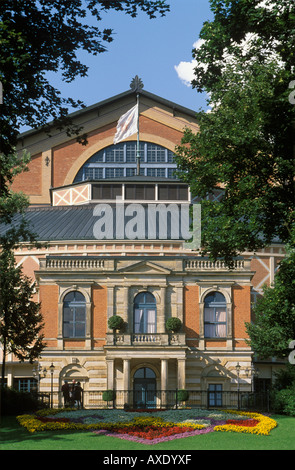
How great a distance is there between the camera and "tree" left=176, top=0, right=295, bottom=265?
29734 mm

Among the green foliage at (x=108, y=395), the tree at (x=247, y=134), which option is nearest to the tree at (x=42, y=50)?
the tree at (x=247, y=134)

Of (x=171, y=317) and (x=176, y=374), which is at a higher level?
(x=171, y=317)

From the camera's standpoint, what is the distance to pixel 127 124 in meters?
48.3

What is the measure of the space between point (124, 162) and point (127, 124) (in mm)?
14043

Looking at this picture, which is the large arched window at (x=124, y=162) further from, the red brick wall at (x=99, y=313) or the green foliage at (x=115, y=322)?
the green foliage at (x=115, y=322)

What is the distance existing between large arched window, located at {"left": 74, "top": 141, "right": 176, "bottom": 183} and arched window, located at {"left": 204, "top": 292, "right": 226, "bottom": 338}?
14498 mm

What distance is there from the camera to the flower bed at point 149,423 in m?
26.7

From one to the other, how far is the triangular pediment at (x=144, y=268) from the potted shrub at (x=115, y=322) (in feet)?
9.92

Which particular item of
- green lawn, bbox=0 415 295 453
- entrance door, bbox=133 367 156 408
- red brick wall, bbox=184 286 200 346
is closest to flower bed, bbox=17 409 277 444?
green lawn, bbox=0 415 295 453
